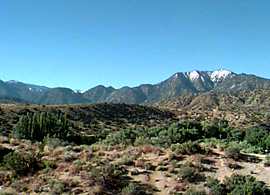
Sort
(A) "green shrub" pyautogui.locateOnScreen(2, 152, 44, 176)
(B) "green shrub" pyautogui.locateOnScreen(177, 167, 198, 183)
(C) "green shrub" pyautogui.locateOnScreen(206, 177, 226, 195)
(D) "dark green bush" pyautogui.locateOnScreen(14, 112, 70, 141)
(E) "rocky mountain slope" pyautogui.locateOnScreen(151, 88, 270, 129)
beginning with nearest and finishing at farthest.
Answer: (C) "green shrub" pyautogui.locateOnScreen(206, 177, 226, 195)
(B) "green shrub" pyautogui.locateOnScreen(177, 167, 198, 183)
(A) "green shrub" pyautogui.locateOnScreen(2, 152, 44, 176)
(D) "dark green bush" pyautogui.locateOnScreen(14, 112, 70, 141)
(E) "rocky mountain slope" pyautogui.locateOnScreen(151, 88, 270, 129)

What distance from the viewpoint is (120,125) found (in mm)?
75688

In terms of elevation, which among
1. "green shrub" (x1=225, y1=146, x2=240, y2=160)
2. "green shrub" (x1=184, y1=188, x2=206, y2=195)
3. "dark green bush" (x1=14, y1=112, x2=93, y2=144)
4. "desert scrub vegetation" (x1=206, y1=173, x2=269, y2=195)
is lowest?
"dark green bush" (x1=14, y1=112, x2=93, y2=144)

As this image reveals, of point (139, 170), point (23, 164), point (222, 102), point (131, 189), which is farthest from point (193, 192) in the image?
point (222, 102)

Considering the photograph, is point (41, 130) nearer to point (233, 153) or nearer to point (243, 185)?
point (233, 153)

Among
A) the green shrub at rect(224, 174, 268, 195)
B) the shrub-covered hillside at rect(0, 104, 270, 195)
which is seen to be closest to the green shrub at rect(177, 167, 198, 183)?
the shrub-covered hillside at rect(0, 104, 270, 195)

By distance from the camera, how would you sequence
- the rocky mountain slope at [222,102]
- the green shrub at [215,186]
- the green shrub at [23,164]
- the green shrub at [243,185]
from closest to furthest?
the green shrub at [243,185] < the green shrub at [215,186] < the green shrub at [23,164] < the rocky mountain slope at [222,102]

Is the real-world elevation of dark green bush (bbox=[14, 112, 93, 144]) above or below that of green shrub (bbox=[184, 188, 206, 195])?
below

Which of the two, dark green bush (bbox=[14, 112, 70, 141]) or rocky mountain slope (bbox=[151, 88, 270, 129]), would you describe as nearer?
dark green bush (bbox=[14, 112, 70, 141])

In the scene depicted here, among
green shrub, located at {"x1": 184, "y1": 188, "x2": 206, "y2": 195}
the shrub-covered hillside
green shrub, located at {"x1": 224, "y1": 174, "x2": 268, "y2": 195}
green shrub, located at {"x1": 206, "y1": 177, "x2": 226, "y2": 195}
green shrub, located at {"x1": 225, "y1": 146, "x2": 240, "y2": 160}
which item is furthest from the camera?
green shrub, located at {"x1": 225, "y1": 146, "x2": 240, "y2": 160}

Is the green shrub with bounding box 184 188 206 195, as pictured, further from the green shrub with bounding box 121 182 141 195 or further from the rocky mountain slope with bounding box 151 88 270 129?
the rocky mountain slope with bounding box 151 88 270 129

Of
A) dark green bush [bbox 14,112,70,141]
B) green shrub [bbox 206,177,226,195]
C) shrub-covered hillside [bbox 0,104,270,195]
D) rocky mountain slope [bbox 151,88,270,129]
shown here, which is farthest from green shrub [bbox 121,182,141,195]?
rocky mountain slope [bbox 151,88,270,129]

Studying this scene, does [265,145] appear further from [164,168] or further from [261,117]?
[261,117]

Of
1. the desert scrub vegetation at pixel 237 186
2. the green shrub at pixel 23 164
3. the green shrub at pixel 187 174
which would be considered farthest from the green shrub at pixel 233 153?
the green shrub at pixel 23 164

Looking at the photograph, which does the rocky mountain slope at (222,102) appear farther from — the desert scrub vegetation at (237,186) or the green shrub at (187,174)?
the desert scrub vegetation at (237,186)
